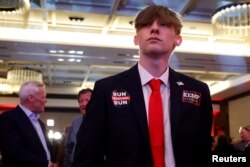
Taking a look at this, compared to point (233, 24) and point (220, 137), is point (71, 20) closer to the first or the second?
point (233, 24)

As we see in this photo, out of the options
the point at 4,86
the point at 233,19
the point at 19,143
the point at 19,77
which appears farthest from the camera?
the point at 4,86

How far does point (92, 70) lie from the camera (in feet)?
35.2

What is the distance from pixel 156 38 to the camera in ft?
4.38

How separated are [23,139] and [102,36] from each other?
17.0 feet

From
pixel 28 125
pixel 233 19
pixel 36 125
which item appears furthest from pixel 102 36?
pixel 28 125

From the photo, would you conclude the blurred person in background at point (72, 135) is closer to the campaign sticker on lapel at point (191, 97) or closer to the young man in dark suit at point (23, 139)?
the young man in dark suit at point (23, 139)

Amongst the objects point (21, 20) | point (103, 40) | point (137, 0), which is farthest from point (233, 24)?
point (21, 20)

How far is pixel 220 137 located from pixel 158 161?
3997 mm

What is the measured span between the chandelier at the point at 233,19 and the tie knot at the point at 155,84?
15.6ft

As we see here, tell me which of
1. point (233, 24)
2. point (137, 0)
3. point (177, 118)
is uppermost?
point (137, 0)

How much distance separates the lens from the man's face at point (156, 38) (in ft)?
4.38

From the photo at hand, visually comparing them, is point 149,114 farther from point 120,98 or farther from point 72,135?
point 72,135

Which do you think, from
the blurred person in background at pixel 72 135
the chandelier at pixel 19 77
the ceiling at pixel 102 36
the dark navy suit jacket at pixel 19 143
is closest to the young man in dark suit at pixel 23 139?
the dark navy suit jacket at pixel 19 143

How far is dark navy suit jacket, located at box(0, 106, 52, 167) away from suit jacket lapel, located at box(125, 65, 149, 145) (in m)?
1.41
